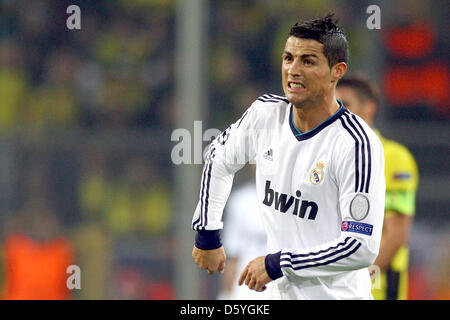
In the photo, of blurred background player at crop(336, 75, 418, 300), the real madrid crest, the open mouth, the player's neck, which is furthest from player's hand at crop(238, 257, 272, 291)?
blurred background player at crop(336, 75, 418, 300)

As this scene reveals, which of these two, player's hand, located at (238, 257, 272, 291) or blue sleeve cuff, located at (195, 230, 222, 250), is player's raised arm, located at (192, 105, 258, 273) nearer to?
blue sleeve cuff, located at (195, 230, 222, 250)

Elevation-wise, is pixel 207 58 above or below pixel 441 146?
above

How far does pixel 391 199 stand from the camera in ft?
14.3

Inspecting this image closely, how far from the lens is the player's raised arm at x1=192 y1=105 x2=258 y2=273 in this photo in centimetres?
326

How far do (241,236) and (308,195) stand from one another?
2.33m

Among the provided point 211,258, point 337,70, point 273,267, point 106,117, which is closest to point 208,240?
point 211,258

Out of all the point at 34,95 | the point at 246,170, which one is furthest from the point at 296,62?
the point at 34,95

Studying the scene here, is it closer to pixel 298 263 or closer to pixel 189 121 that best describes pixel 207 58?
pixel 189 121

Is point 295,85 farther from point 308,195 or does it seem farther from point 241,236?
point 241,236

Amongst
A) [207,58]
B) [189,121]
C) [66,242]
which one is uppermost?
[207,58]

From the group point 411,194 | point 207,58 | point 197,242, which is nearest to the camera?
point 197,242

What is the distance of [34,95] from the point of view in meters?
7.70

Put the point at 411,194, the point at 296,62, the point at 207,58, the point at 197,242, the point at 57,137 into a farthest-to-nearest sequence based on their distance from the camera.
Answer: the point at 207,58 < the point at 57,137 < the point at 411,194 < the point at 197,242 < the point at 296,62

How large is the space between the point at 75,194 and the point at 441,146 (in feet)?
9.98
